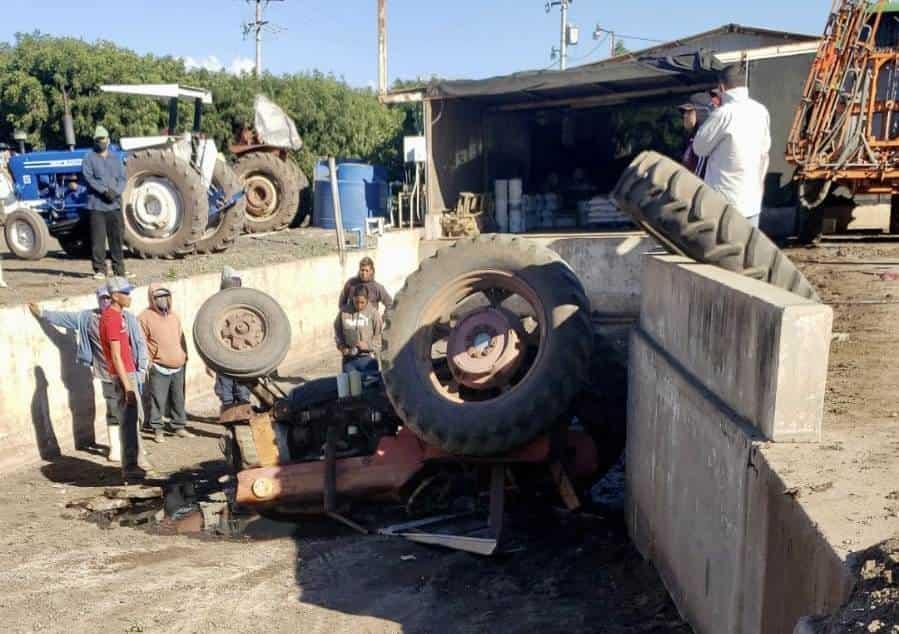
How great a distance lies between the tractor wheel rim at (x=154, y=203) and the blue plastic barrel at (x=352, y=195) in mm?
5867

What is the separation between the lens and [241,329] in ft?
23.5

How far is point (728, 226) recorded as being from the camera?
473 centimetres

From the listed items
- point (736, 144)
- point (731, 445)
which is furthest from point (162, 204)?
point (731, 445)

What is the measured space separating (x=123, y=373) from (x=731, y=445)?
5393mm

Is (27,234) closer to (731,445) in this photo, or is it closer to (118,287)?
(118,287)

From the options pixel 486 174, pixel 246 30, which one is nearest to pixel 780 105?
pixel 486 174

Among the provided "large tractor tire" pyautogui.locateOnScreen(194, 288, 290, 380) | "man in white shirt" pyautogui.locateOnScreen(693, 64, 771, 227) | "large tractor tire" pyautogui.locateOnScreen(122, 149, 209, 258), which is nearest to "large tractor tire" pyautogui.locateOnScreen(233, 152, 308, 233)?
"large tractor tire" pyautogui.locateOnScreen(122, 149, 209, 258)

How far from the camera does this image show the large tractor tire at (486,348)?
5496 mm

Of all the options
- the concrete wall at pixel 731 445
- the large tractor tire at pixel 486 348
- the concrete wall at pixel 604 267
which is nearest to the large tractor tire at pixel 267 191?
the concrete wall at pixel 604 267

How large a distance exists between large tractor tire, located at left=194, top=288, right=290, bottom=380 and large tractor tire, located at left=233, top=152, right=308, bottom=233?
955cm

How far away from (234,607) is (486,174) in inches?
599

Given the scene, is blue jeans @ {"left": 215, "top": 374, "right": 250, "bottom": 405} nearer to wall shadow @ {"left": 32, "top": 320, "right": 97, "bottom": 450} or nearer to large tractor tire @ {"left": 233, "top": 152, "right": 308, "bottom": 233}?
wall shadow @ {"left": 32, "top": 320, "right": 97, "bottom": 450}

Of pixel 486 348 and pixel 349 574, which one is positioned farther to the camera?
pixel 486 348

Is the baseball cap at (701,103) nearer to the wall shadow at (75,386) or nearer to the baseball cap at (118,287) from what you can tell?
the baseball cap at (118,287)
